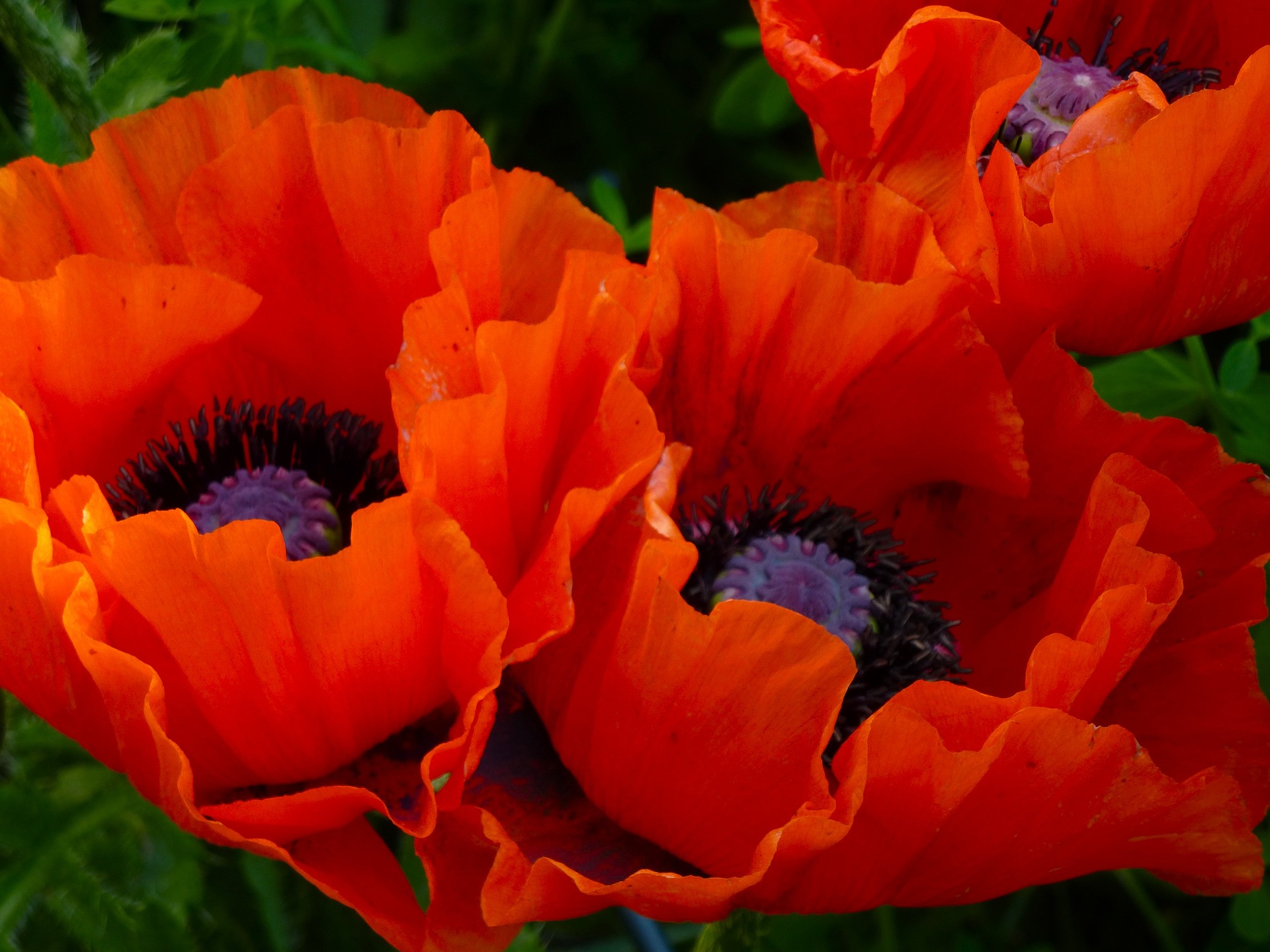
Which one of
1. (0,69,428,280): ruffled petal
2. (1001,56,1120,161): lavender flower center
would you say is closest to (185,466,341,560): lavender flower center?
(0,69,428,280): ruffled petal

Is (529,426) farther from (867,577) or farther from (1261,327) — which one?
(1261,327)

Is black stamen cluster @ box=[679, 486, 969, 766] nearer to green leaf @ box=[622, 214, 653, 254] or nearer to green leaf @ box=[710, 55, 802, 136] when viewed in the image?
green leaf @ box=[622, 214, 653, 254]

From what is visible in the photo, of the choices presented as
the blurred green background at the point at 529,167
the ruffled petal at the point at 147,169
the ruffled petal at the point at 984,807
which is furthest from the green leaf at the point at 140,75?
the ruffled petal at the point at 984,807

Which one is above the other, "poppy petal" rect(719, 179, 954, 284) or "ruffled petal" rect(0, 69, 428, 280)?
"poppy petal" rect(719, 179, 954, 284)

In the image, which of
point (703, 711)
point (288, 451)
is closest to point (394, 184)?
point (288, 451)

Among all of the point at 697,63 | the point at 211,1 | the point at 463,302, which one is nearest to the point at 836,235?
the point at 463,302

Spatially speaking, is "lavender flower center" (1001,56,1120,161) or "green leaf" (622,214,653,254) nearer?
"lavender flower center" (1001,56,1120,161)
